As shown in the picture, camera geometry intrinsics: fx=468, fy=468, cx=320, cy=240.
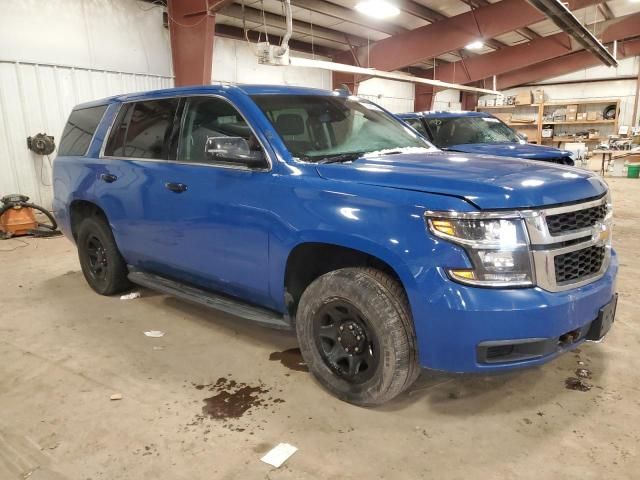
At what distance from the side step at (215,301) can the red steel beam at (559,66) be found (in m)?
19.2

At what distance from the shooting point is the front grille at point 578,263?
2109 mm

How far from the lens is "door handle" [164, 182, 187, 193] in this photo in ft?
10.1

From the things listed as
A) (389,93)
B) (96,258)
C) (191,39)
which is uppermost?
(191,39)

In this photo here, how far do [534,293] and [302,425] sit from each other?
1278 millimetres

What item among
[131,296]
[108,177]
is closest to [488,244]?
[108,177]

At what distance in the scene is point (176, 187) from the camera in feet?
10.3

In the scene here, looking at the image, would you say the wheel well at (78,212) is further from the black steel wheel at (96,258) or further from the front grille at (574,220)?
the front grille at (574,220)

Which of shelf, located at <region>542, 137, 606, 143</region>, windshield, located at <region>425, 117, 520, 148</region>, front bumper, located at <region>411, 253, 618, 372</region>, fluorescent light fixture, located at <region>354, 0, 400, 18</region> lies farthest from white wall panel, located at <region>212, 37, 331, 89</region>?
shelf, located at <region>542, 137, 606, 143</region>

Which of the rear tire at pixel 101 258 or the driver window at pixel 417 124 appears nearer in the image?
the rear tire at pixel 101 258

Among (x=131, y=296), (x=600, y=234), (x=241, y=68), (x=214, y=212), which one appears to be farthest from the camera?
(x=241, y=68)

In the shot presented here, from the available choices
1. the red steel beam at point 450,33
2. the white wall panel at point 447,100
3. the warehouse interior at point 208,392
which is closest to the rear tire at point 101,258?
the warehouse interior at point 208,392

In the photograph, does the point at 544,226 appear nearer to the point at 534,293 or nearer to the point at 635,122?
the point at 534,293

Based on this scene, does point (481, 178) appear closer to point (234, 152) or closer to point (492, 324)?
point (492, 324)

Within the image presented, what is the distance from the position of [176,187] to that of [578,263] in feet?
7.91
